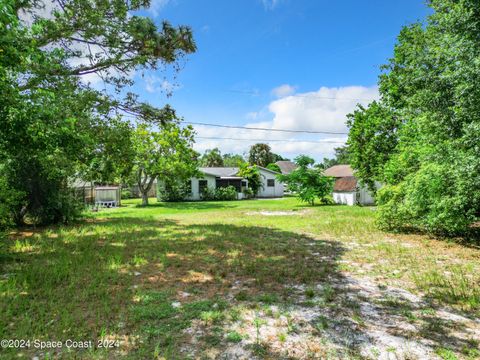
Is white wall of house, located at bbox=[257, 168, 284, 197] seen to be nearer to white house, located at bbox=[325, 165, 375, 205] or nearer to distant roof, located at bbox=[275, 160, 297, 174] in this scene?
white house, located at bbox=[325, 165, 375, 205]

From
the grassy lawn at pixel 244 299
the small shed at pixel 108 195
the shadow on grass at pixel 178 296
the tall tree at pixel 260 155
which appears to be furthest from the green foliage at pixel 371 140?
the tall tree at pixel 260 155

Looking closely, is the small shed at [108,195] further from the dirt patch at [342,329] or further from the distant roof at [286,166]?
the distant roof at [286,166]

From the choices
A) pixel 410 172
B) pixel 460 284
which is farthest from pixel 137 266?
pixel 410 172

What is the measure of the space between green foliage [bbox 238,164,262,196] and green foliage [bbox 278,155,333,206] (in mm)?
10505

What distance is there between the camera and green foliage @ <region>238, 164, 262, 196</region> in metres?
30.9

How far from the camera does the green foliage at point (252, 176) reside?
30.9 meters

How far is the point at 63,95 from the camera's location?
22.0 feet

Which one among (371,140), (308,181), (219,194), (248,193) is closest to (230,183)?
(248,193)

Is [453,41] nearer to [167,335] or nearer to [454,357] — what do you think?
[454,357]

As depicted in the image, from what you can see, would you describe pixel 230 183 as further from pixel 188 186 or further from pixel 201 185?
pixel 188 186

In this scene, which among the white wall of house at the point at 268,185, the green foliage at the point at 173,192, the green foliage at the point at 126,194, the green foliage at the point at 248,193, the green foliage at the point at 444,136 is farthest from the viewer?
the white wall of house at the point at 268,185

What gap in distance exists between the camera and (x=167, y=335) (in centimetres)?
285

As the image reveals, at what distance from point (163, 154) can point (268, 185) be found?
14.9 meters

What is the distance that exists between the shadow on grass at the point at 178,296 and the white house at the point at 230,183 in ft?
60.5
